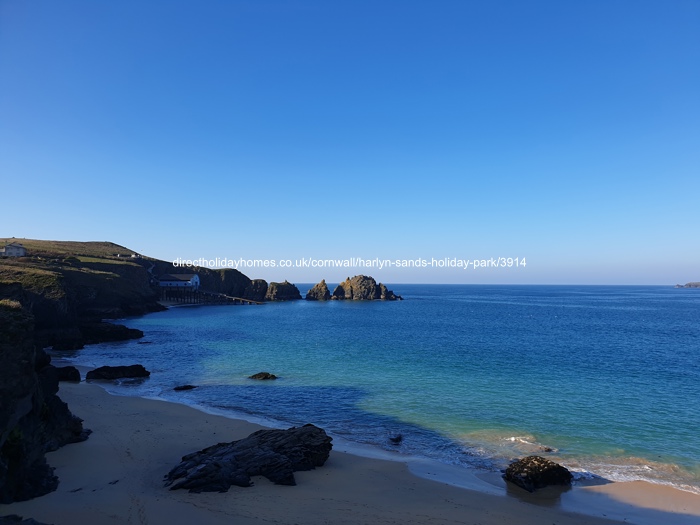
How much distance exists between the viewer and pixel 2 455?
13.2 metres

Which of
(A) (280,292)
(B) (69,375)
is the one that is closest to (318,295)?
(A) (280,292)

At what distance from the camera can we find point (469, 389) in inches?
1275

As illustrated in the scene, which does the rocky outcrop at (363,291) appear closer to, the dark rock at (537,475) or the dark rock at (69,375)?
the dark rock at (69,375)

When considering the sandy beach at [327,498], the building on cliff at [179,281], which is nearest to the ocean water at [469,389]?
the sandy beach at [327,498]

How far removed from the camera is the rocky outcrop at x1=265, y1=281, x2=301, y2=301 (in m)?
165

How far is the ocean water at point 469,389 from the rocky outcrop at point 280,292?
9834 cm

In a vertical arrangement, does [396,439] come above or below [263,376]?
above

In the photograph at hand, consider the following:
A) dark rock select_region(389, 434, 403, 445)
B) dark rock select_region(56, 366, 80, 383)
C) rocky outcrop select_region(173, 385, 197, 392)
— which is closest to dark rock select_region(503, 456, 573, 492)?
dark rock select_region(389, 434, 403, 445)

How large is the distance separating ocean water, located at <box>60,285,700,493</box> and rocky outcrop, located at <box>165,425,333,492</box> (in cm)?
496

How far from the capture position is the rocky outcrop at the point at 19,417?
517 inches

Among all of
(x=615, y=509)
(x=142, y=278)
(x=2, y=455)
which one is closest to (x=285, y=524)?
(x=2, y=455)

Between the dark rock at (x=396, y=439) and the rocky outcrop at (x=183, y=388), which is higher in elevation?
the dark rock at (x=396, y=439)

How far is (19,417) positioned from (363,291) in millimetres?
166680

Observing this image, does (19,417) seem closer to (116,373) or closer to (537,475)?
(537,475)
